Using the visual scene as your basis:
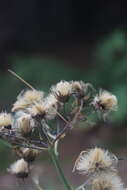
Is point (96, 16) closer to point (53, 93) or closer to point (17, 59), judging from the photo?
point (17, 59)

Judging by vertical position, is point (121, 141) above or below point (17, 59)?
below

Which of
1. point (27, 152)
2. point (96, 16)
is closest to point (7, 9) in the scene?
point (96, 16)

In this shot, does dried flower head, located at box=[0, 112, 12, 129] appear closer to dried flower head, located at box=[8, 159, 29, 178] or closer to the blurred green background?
dried flower head, located at box=[8, 159, 29, 178]

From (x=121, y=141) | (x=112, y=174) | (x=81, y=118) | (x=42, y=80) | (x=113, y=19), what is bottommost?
(x=112, y=174)

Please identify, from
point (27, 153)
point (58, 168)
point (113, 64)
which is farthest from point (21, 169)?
point (113, 64)

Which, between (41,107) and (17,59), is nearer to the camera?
(41,107)
